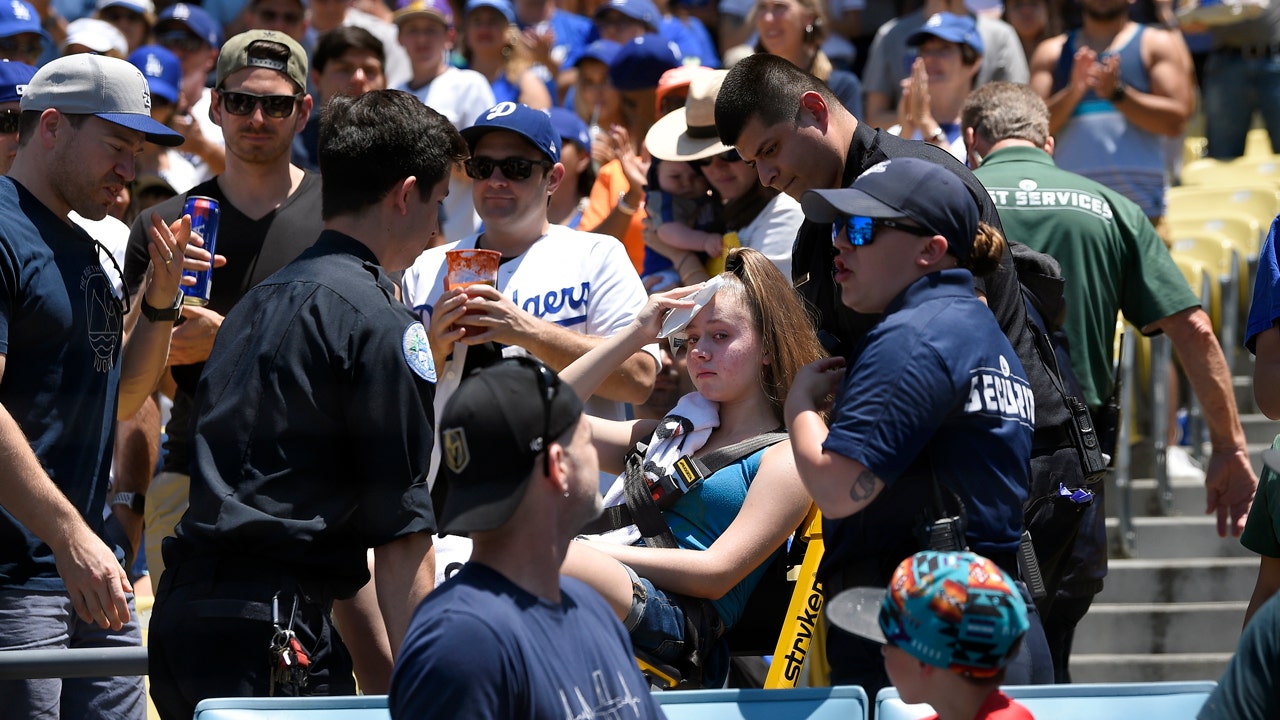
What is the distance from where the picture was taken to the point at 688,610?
4.07 meters

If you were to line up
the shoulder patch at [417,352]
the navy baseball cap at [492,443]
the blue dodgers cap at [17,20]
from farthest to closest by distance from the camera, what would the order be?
1. the blue dodgers cap at [17,20]
2. the shoulder patch at [417,352]
3. the navy baseball cap at [492,443]

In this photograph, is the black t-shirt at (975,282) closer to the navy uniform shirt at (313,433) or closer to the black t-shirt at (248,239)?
the navy uniform shirt at (313,433)

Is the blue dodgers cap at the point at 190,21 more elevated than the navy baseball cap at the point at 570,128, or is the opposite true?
the blue dodgers cap at the point at 190,21

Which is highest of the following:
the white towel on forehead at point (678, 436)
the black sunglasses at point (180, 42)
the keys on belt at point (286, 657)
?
the black sunglasses at point (180, 42)

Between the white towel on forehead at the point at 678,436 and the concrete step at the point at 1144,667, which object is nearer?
the white towel on forehead at the point at 678,436

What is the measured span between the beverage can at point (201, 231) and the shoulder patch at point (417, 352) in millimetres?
1181

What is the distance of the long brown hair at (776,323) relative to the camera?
14.1ft

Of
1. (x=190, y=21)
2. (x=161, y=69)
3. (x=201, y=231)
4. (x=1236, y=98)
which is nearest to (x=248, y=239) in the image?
(x=201, y=231)

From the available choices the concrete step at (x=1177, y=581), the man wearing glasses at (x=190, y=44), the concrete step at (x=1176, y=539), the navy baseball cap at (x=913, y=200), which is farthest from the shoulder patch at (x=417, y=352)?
the man wearing glasses at (x=190, y=44)

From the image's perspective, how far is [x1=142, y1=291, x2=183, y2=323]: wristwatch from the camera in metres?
4.28

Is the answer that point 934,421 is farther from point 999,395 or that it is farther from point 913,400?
point 999,395

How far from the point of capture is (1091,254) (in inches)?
201

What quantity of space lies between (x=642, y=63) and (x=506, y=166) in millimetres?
2533

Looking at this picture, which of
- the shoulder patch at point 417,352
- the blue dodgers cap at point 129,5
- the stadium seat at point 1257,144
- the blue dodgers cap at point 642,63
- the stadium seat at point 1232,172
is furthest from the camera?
the stadium seat at point 1257,144
